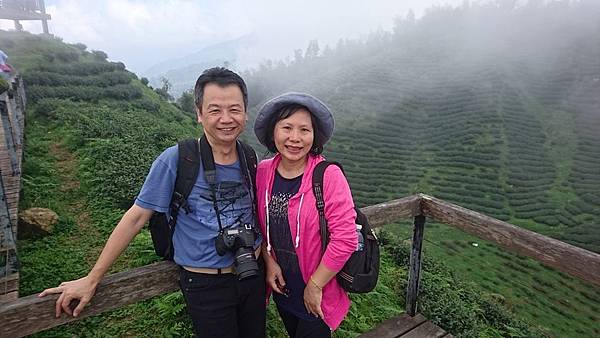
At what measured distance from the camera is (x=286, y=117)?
1.71 m

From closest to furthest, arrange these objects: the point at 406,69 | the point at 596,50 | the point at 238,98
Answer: the point at 238,98
the point at 596,50
the point at 406,69

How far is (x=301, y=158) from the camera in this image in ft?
5.72

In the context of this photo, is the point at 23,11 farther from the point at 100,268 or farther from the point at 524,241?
the point at 524,241

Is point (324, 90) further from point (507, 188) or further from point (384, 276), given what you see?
point (384, 276)

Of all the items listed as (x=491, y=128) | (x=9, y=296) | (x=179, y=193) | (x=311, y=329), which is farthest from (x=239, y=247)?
(x=491, y=128)

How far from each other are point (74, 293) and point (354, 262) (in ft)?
3.62

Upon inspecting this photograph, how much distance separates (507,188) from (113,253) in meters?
46.3

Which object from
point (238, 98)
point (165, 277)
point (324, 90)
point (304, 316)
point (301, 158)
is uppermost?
point (324, 90)

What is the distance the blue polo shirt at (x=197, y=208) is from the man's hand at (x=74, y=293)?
1.13 feet

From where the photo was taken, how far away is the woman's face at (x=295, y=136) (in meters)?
1.67

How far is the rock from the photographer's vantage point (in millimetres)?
5125

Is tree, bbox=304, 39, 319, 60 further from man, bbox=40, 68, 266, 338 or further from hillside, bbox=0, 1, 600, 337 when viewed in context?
man, bbox=40, 68, 266, 338

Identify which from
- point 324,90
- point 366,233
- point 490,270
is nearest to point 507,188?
point 490,270

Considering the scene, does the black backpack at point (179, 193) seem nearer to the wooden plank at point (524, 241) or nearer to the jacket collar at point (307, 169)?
the jacket collar at point (307, 169)
